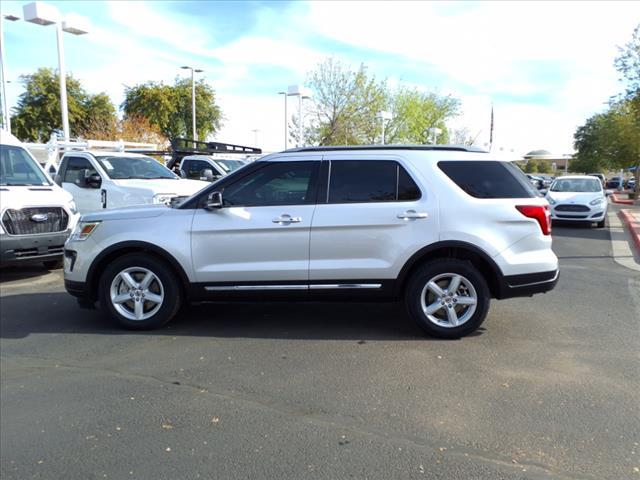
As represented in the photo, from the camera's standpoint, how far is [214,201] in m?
5.22

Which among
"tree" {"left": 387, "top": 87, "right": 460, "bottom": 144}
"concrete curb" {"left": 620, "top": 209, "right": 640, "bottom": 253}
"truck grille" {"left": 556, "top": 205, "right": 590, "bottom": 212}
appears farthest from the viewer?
"tree" {"left": 387, "top": 87, "right": 460, "bottom": 144}

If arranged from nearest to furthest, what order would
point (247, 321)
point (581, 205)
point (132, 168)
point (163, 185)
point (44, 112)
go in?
point (247, 321)
point (163, 185)
point (132, 168)
point (581, 205)
point (44, 112)

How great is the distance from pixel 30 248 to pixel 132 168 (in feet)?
11.5

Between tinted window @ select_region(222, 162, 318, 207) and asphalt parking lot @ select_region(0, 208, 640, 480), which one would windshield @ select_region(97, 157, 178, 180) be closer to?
asphalt parking lot @ select_region(0, 208, 640, 480)

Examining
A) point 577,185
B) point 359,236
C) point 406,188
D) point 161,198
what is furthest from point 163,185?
point 577,185

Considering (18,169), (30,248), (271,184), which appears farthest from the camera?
(18,169)

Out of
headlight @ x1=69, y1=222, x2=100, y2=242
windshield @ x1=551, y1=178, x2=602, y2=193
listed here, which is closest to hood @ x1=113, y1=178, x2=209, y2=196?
headlight @ x1=69, y1=222, x2=100, y2=242

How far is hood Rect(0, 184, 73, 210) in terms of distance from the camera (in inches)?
315

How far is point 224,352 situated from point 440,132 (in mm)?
42253

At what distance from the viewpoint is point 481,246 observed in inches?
200

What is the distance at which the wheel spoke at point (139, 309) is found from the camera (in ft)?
18.1

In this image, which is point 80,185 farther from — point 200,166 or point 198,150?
point 198,150

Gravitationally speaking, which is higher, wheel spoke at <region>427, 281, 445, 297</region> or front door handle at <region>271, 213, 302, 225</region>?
front door handle at <region>271, 213, 302, 225</region>

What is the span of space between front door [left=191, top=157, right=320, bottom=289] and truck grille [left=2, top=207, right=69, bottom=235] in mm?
4151
